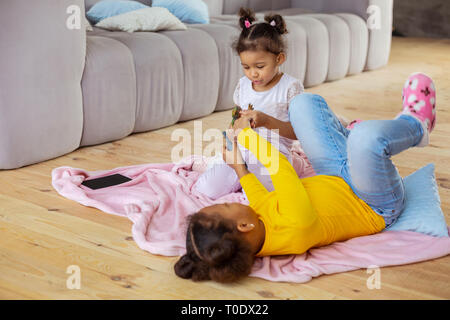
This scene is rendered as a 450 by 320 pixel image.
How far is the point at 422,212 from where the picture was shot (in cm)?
150

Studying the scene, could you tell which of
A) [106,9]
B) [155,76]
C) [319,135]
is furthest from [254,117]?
[106,9]

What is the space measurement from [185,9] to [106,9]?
0.43 m

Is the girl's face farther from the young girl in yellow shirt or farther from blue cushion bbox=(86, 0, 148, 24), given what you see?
blue cushion bbox=(86, 0, 148, 24)

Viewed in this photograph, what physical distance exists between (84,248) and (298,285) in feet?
1.81

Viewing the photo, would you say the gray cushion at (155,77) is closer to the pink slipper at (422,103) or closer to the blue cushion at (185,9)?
the blue cushion at (185,9)

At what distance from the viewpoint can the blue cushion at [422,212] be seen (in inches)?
57.9

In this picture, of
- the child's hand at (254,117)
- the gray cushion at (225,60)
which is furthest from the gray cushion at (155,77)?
the child's hand at (254,117)

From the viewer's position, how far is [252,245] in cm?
129

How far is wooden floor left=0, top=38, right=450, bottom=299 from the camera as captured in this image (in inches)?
48.8

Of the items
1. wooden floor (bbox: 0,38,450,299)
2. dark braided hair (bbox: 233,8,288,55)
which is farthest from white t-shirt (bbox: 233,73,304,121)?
wooden floor (bbox: 0,38,450,299)

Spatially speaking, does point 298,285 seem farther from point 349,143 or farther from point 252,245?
point 349,143

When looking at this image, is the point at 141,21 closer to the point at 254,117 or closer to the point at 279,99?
the point at 279,99

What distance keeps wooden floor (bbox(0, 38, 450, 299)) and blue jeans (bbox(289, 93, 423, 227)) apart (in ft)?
0.61
